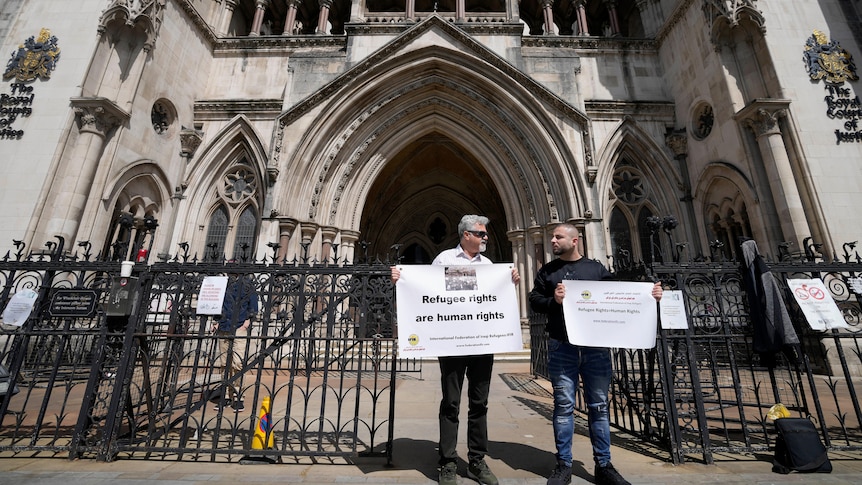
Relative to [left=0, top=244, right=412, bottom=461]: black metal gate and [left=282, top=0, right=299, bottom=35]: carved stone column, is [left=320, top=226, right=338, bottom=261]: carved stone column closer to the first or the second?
[left=0, top=244, right=412, bottom=461]: black metal gate

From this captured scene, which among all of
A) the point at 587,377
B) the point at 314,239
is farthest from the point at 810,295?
the point at 314,239

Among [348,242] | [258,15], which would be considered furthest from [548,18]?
[348,242]

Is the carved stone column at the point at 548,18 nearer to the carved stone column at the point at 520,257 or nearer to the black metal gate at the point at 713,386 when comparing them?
the carved stone column at the point at 520,257

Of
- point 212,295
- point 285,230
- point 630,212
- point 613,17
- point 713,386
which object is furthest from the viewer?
point 613,17

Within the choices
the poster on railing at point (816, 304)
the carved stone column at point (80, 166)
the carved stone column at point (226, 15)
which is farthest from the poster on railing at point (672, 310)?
the carved stone column at point (226, 15)

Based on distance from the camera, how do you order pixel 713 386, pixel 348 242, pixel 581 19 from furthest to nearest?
pixel 581 19 < pixel 348 242 < pixel 713 386

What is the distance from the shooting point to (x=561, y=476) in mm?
2943

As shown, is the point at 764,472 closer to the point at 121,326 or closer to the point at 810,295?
the point at 810,295

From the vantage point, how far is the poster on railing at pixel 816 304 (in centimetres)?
412

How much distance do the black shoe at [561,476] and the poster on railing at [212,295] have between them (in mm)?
3898

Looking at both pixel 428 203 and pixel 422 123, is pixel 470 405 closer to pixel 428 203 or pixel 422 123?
pixel 422 123

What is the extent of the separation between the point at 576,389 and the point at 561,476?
0.70 metres

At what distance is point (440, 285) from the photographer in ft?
11.7

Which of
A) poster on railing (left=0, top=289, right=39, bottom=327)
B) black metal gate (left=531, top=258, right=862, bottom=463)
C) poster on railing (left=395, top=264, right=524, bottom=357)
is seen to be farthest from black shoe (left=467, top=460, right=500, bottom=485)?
poster on railing (left=0, top=289, right=39, bottom=327)
